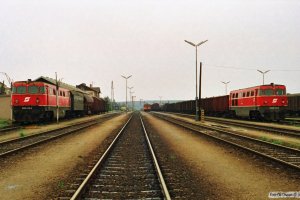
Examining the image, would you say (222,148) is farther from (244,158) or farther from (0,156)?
(0,156)

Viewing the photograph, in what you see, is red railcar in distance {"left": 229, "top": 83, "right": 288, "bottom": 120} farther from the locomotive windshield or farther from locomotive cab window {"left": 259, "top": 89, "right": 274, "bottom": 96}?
the locomotive windshield

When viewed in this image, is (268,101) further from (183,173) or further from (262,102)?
(183,173)

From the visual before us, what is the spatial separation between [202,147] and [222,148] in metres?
0.85

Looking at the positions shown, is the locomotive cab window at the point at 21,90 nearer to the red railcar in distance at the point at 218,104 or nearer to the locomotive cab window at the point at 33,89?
the locomotive cab window at the point at 33,89

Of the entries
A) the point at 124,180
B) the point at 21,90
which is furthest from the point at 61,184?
the point at 21,90

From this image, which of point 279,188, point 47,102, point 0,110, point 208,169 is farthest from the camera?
point 0,110

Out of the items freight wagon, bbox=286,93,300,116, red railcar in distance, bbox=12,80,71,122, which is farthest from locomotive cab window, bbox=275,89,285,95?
red railcar in distance, bbox=12,80,71,122

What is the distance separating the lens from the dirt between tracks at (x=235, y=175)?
6656 millimetres

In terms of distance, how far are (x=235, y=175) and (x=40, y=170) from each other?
5.12m

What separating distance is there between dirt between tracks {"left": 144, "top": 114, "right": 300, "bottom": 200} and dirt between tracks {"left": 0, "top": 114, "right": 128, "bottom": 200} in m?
3.11

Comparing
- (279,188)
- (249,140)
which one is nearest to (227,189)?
(279,188)

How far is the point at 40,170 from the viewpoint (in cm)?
899

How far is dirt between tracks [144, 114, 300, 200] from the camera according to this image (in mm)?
6656

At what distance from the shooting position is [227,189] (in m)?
6.84
